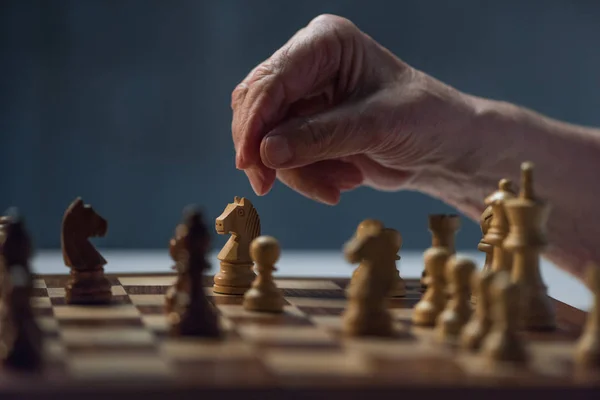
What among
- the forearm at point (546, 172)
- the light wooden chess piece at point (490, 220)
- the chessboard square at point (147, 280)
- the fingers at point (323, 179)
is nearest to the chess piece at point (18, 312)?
the chessboard square at point (147, 280)

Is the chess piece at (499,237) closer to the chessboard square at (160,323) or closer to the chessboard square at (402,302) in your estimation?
the chessboard square at (402,302)

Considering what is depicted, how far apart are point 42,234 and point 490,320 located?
463 centimetres

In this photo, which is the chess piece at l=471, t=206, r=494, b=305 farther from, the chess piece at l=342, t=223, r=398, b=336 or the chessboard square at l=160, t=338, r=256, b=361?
the chessboard square at l=160, t=338, r=256, b=361

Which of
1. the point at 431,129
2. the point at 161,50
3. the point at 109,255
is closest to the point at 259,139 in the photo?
the point at 431,129

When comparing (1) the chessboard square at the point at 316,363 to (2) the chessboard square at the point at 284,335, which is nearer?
(1) the chessboard square at the point at 316,363

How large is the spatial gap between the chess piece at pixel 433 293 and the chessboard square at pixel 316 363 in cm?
34

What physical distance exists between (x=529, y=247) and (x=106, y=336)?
78 centimetres

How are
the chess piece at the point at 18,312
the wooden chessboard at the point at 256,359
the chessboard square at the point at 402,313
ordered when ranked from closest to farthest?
the wooden chessboard at the point at 256,359, the chess piece at the point at 18,312, the chessboard square at the point at 402,313

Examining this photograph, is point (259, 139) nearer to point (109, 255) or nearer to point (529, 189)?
point (529, 189)

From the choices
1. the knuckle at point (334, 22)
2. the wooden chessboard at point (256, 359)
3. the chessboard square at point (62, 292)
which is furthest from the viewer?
the knuckle at point (334, 22)

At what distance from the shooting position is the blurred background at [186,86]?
5.69 metres

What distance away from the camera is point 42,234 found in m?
5.67

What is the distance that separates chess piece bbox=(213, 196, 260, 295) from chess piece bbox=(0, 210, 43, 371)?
2.25 ft

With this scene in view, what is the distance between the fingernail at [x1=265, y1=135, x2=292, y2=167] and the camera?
88.0 inches
